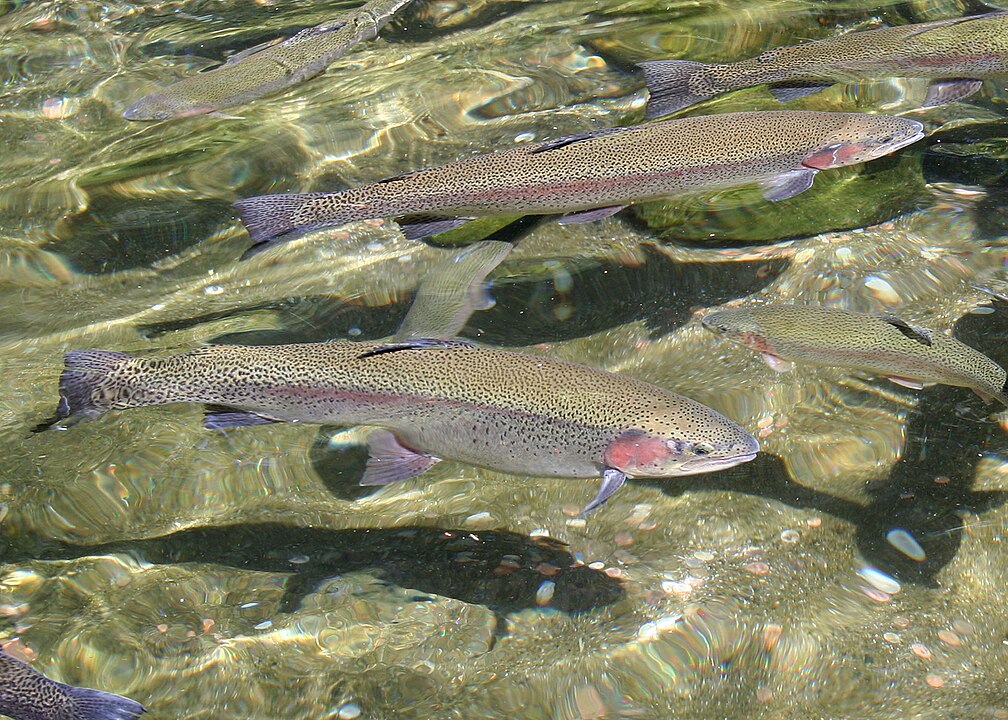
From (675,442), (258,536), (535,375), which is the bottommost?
(258,536)

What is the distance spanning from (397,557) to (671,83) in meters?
2.99

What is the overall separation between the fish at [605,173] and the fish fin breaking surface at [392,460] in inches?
43.9

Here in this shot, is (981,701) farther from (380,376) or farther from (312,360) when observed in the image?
(312,360)

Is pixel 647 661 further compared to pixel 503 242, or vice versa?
pixel 503 242

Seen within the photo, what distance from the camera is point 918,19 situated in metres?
6.73

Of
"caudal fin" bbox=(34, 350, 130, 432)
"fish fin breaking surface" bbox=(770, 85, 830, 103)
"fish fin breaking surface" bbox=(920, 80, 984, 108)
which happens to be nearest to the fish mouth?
"caudal fin" bbox=(34, 350, 130, 432)

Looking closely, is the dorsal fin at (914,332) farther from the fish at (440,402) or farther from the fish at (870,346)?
the fish at (440,402)

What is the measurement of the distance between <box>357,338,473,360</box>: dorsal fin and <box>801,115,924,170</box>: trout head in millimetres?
2167

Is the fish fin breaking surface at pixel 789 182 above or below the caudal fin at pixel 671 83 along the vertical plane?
below

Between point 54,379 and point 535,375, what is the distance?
275 centimetres

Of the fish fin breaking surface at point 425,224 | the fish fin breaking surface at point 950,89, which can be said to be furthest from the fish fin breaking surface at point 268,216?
the fish fin breaking surface at point 950,89

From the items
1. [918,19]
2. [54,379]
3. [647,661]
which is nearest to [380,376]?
[647,661]

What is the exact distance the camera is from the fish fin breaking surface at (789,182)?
4547mm

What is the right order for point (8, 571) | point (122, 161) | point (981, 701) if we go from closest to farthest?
point (981, 701) → point (8, 571) → point (122, 161)
